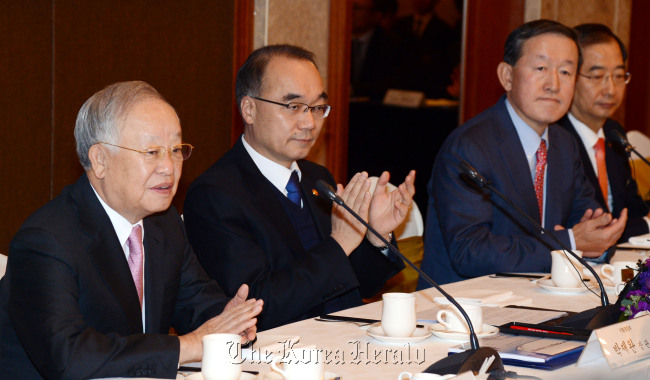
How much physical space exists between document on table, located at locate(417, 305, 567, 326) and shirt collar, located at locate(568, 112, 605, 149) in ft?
7.00

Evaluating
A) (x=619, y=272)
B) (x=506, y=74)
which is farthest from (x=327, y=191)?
(x=506, y=74)

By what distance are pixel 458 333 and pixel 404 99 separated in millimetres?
4665

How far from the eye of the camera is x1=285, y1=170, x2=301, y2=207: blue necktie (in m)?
2.80

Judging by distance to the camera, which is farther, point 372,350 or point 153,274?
point 153,274

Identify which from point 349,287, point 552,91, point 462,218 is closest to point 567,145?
point 552,91

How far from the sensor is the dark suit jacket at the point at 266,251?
2.47 meters

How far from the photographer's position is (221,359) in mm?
1491

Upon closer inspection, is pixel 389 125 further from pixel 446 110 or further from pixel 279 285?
pixel 279 285

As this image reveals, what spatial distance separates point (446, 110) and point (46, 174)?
10.8 ft

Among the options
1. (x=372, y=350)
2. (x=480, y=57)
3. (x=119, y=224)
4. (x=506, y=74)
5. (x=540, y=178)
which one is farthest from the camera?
(x=480, y=57)

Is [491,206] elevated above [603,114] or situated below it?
below

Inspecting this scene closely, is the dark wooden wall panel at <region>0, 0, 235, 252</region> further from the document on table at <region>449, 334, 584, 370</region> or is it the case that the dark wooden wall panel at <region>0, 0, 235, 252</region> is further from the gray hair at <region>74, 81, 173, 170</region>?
the document on table at <region>449, 334, 584, 370</region>

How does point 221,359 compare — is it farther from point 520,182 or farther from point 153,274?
point 520,182

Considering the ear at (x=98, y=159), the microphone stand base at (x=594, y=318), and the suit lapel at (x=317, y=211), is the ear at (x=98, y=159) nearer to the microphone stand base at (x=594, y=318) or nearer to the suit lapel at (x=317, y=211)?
the suit lapel at (x=317, y=211)
